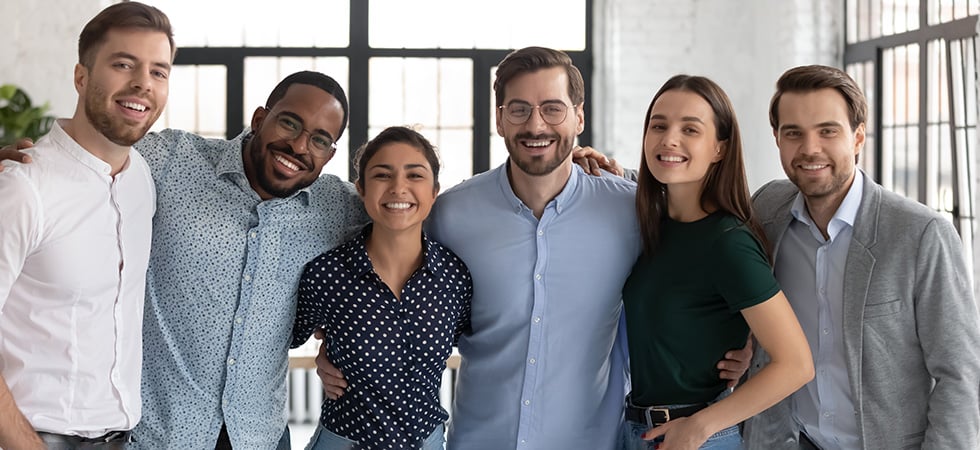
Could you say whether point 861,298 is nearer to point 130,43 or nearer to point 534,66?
point 534,66

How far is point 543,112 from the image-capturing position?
229cm

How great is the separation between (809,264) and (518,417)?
74 centimetres

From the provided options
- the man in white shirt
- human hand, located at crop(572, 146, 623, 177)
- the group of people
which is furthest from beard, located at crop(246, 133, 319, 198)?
human hand, located at crop(572, 146, 623, 177)

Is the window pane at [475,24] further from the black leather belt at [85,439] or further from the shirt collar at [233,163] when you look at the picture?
the black leather belt at [85,439]

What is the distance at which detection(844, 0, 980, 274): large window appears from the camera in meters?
4.94

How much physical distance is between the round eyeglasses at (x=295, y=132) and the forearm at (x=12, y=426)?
0.75 meters

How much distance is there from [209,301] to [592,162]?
1018 mm

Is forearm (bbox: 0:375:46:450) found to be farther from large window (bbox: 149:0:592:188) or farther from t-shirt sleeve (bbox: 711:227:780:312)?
large window (bbox: 149:0:592:188)

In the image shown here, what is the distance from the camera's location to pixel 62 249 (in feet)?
6.13

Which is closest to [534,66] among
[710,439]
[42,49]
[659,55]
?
[710,439]

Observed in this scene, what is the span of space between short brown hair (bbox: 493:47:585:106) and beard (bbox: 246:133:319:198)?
499mm

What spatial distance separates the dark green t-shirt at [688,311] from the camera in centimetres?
206

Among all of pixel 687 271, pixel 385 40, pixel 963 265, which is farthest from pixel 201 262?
pixel 385 40

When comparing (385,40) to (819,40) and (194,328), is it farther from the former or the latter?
(194,328)
